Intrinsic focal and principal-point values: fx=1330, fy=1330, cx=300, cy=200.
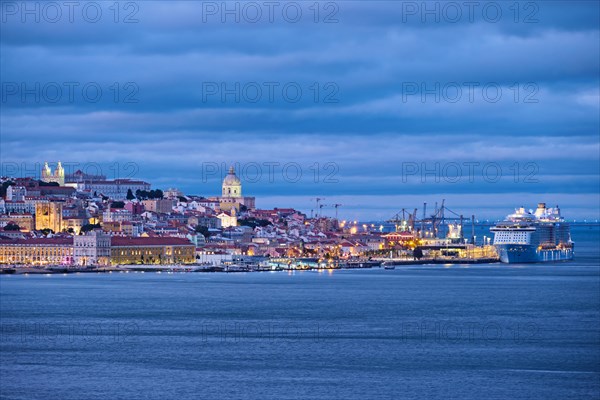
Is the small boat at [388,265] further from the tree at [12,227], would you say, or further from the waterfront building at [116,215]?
the tree at [12,227]

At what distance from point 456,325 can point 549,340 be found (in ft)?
10.7

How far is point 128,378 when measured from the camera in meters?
18.5

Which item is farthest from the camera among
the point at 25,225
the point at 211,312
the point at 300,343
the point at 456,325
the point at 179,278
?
the point at 25,225

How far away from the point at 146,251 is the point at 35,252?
185 inches

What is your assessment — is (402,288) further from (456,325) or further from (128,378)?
(128,378)

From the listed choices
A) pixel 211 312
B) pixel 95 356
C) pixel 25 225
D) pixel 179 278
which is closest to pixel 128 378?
pixel 95 356

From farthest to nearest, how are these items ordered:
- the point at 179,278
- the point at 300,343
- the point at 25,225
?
the point at 25,225 → the point at 179,278 → the point at 300,343

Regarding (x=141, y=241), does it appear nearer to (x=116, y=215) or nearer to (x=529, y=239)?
(x=116, y=215)

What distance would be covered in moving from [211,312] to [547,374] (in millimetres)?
12062

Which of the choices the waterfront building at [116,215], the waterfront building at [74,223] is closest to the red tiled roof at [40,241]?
the waterfront building at [74,223]

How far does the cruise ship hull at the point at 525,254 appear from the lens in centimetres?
6325

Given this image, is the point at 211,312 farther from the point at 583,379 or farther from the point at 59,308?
the point at 583,379

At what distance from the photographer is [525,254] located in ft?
209

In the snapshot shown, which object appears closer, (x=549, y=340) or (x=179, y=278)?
(x=549, y=340)
